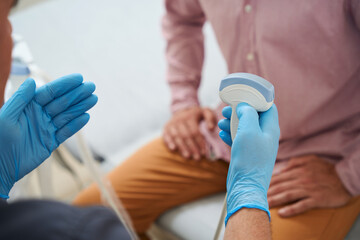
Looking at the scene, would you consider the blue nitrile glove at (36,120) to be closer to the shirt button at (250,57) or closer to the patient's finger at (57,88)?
the patient's finger at (57,88)

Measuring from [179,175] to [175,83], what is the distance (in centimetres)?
34

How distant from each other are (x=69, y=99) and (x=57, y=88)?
3cm

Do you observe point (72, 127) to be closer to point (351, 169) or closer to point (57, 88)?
point (57, 88)

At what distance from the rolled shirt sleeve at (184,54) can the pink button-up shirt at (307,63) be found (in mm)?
280

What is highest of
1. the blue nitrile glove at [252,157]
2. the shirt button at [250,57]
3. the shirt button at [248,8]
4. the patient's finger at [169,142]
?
the shirt button at [248,8]

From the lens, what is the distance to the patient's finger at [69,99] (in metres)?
0.70

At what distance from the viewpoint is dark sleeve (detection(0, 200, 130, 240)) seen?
0.32 m

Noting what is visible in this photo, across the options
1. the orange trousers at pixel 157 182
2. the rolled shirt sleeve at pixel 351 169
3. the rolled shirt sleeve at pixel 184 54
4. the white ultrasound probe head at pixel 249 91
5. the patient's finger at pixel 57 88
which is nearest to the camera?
the white ultrasound probe head at pixel 249 91

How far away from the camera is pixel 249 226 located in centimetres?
58

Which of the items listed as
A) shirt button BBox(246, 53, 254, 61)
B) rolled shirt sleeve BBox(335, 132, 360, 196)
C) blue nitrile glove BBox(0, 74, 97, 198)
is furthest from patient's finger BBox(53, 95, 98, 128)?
rolled shirt sleeve BBox(335, 132, 360, 196)

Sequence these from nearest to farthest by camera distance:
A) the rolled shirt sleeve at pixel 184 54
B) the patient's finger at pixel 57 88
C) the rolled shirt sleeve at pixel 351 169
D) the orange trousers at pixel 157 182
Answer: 1. the patient's finger at pixel 57 88
2. the rolled shirt sleeve at pixel 351 169
3. the orange trousers at pixel 157 182
4. the rolled shirt sleeve at pixel 184 54

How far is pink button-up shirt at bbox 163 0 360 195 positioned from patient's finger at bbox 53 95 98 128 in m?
0.33

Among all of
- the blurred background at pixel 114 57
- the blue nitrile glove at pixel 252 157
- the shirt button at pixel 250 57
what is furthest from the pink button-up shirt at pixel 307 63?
the blurred background at pixel 114 57

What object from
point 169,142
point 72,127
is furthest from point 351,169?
point 72,127
